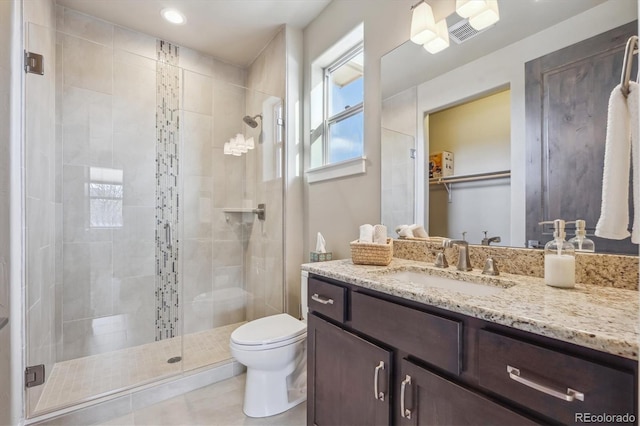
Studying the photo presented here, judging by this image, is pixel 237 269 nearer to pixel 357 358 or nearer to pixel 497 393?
pixel 357 358

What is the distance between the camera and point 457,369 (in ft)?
2.48

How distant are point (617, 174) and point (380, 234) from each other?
2.98 ft

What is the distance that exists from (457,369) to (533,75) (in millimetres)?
1128

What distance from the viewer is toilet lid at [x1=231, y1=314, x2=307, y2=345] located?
5.10ft

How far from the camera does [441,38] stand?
4.58ft

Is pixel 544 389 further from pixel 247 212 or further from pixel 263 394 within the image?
pixel 247 212

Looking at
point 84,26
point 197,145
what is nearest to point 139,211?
point 197,145

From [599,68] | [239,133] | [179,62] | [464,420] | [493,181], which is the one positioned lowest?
[464,420]

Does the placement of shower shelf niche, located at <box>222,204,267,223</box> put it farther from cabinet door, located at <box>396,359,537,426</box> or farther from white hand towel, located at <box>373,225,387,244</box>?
cabinet door, located at <box>396,359,537,426</box>

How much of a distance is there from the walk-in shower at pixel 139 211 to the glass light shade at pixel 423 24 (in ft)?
4.13

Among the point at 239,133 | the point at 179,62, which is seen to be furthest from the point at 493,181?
the point at 179,62

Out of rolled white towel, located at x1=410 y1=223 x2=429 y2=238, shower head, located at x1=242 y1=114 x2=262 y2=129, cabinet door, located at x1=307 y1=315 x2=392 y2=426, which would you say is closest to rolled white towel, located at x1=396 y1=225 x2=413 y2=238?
rolled white towel, located at x1=410 y1=223 x2=429 y2=238

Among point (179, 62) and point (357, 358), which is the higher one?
point (179, 62)

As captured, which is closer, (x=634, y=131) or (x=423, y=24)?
(x=634, y=131)
